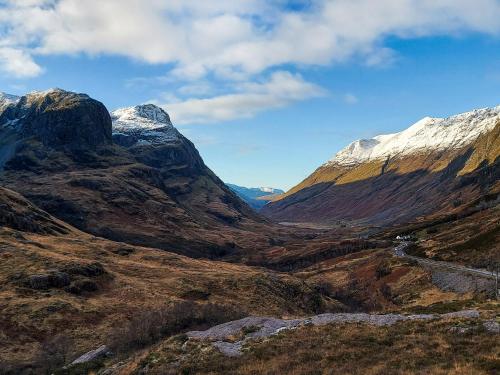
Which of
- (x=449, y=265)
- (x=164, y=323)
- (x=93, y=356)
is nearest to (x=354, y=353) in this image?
(x=164, y=323)

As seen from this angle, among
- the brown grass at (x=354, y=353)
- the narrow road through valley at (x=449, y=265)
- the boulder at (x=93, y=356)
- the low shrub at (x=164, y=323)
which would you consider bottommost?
the narrow road through valley at (x=449, y=265)

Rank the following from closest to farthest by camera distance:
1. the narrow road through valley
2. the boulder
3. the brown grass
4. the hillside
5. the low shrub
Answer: the brown grass < the boulder < the low shrub < the hillside < the narrow road through valley

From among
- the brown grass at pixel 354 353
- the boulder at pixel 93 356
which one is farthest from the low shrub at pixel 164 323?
the brown grass at pixel 354 353

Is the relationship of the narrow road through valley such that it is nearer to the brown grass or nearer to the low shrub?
the low shrub

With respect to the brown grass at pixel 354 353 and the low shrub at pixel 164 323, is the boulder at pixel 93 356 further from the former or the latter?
the brown grass at pixel 354 353

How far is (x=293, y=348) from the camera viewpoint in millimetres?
31641

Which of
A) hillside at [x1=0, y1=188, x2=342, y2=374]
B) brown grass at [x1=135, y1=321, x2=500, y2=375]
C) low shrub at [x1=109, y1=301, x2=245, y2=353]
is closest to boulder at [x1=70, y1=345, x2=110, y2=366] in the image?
low shrub at [x1=109, y1=301, x2=245, y2=353]

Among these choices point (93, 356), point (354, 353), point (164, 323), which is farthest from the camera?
point (164, 323)

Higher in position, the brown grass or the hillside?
the brown grass

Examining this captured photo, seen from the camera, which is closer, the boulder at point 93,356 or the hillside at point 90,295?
the boulder at point 93,356

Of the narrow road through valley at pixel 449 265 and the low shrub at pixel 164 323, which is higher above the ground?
the low shrub at pixel 164 323

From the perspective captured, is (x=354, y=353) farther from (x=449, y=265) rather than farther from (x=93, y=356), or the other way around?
(x=449, y=265)

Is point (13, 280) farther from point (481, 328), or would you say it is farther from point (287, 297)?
point (481, 328)

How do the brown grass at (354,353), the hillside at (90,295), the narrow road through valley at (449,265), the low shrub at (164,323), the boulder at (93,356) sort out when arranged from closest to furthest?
the brown grass at (354,353), the boulder at (93,356), the low shrub at (164,323), the hillside at (90,295), the narrow road through valley at (449,265)
